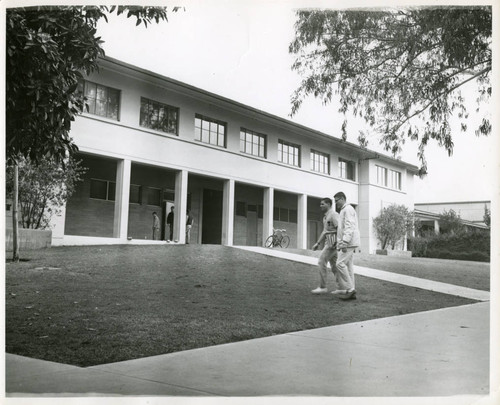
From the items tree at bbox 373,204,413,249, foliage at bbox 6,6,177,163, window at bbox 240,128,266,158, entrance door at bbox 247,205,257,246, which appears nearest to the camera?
foliage at bbox 6,6,177,163

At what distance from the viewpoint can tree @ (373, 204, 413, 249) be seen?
17.0 meters

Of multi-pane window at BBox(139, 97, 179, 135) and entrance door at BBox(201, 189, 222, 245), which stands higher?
multi-pane window at BBox(139, 97, 179, 135)

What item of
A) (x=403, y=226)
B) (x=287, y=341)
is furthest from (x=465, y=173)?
(x=403, y=226)

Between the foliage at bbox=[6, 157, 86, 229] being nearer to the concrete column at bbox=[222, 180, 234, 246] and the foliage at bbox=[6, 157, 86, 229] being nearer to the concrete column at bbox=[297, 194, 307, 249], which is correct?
the concrete column at bbox=[222, 180, 234, 246]

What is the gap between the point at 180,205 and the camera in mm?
12883

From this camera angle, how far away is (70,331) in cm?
430

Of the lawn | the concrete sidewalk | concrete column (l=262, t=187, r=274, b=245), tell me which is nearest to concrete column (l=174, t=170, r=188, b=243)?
concrete column (l=262, t=187, r=274, b=245)

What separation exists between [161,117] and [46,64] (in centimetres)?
861

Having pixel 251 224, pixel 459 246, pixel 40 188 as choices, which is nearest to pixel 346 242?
pixel 459 246

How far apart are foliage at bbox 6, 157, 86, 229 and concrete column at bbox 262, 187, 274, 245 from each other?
6057mm

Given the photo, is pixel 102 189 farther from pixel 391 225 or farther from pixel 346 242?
pixel 391 225

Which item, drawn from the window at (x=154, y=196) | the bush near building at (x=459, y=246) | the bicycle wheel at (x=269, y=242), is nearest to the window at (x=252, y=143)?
the window at (x=154, y=196)

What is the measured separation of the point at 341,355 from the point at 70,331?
2.37 meters

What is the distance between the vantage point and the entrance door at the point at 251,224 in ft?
56.9
